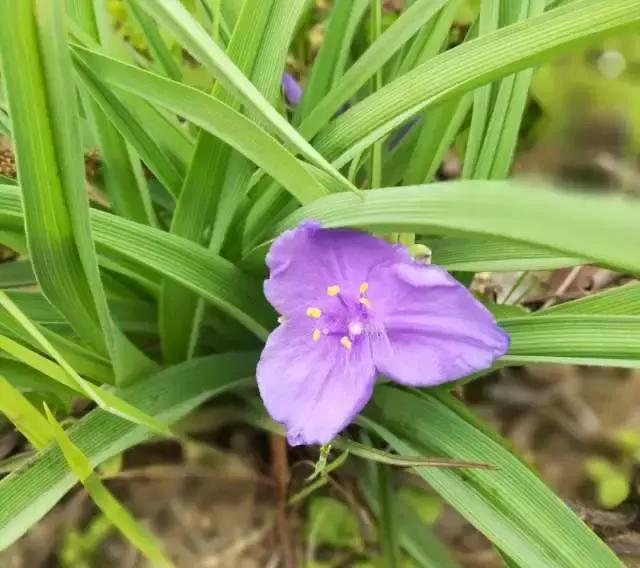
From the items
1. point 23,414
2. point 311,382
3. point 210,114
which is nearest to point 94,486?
point 23,414

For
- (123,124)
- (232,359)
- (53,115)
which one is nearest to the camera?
(53,115)

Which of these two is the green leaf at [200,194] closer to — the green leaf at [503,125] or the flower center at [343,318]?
the flower center at [343,318]

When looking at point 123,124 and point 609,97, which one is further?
point 609,97

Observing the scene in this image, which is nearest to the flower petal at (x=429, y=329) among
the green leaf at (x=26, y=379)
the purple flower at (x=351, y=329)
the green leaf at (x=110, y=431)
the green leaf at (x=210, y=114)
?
the purple flower at (x=351, y=329)

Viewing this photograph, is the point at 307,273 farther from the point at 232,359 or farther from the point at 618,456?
the point at 618,456

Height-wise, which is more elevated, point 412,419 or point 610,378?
point 412,419

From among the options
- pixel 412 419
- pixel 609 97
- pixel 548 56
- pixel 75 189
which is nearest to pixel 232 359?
pixel 412 419

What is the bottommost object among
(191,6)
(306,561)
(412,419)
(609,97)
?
(306,561)
